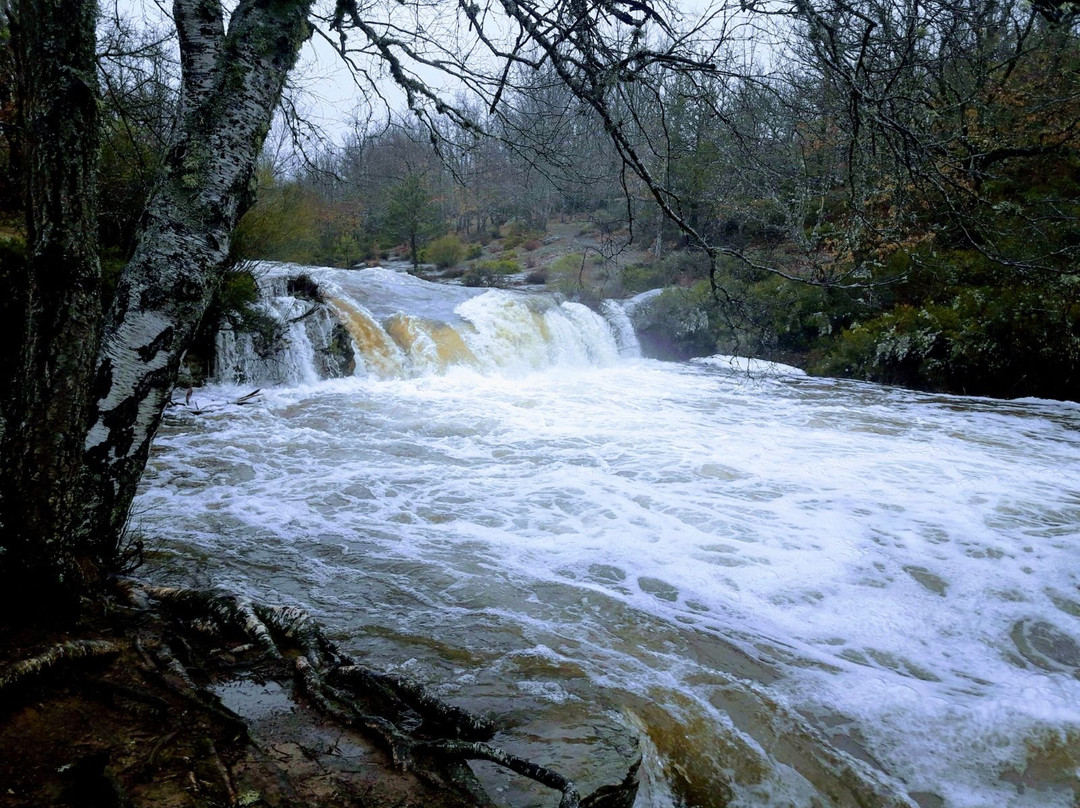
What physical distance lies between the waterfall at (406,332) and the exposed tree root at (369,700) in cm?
865

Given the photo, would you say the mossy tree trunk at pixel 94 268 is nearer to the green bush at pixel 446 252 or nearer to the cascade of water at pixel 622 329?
the cascade of water at pixel 622 329

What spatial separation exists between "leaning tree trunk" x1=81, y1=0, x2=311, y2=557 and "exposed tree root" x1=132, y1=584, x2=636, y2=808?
56 cm

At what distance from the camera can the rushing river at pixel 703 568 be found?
2721 millimetres

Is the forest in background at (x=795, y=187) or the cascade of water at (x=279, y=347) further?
the cascade of water at (x=279, y=347)

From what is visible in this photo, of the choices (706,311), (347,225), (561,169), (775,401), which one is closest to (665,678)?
(561,169)

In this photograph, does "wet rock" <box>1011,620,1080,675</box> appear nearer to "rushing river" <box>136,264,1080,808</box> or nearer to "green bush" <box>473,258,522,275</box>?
"rushing river" <box>136,264,1080,808</box>

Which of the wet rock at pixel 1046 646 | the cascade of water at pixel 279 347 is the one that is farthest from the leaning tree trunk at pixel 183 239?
the cascade of water at pixel 279 347

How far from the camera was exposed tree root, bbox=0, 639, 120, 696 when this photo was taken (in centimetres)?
175

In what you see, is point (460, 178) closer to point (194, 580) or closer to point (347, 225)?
point (194, 580)

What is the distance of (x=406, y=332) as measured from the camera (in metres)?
13.0

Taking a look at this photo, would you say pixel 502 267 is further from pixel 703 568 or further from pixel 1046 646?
pixel 1046 646

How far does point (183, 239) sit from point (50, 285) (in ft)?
1.62

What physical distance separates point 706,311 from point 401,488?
1218 centimetres

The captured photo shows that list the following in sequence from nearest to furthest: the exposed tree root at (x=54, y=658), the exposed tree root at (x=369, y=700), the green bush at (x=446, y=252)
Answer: the exposed tree root at (x=54, y=658)
the exposed tree root at (x=369, y=700)
the green bush at (x=446, y=252)
